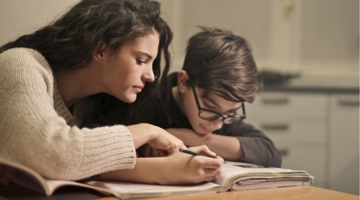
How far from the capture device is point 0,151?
2.79 feet

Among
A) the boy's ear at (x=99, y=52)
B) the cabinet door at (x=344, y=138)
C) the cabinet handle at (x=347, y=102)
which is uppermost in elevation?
the boy's ear at (x=99, y=52)

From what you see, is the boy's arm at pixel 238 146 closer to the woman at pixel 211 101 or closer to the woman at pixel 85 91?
the woman at pixel 211 101

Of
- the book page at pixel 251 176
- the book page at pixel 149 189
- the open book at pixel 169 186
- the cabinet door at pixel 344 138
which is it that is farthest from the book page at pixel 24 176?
the cabinet door at pixel 344 138

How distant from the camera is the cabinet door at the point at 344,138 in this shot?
9.02 ft

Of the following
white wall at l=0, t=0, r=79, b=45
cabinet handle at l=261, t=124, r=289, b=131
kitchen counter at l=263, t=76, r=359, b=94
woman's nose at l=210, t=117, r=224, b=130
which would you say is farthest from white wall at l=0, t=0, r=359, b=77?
woman's nose at l=210, t=117, r=224, b=130

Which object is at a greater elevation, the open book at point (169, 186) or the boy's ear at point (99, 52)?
the boy's ear at point (99, 52)

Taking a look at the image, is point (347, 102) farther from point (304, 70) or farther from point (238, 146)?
point (238, 146)

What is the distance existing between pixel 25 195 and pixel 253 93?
0.73m

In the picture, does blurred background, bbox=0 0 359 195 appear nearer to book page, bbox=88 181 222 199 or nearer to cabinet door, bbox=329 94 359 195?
cabinet door, bbox=329 94 359 195

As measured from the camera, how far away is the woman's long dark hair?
1.05 metres

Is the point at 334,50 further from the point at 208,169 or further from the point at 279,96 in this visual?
the point at 208,169

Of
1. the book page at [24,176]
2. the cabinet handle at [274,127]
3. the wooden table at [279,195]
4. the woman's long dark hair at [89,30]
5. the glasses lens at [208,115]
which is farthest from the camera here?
the cabinet handle at [274,127]

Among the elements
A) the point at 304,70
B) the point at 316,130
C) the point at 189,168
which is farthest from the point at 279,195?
the point at 304,70

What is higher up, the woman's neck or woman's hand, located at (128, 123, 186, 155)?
the woman's neck
